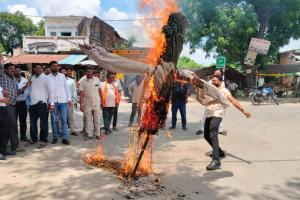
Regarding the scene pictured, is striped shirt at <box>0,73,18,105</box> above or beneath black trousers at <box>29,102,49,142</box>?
above

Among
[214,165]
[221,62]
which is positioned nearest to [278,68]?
[221,62]

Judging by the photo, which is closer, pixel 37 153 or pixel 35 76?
pixel 37 153

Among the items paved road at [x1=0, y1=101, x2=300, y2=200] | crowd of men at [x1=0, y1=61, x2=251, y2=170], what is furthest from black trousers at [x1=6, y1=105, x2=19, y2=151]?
paved road at [x1=0, y1=101, x2=300, y2=200]

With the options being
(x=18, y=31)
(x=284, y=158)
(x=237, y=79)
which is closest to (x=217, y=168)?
(x=284, y=158)

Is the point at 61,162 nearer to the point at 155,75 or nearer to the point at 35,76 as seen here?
the point at 35,76

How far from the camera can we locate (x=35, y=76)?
797cm

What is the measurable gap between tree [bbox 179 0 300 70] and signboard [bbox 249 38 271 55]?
0.79 meters

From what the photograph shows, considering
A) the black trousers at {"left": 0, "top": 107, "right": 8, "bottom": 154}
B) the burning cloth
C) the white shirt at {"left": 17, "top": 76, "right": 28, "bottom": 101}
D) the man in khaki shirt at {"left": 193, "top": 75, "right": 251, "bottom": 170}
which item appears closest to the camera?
the burning cloth

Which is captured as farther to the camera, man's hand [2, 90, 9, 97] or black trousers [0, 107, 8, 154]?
man's hand [2, 90, 9, 97]

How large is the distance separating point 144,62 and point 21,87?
4321mm

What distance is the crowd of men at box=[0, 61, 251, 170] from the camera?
21.8ft

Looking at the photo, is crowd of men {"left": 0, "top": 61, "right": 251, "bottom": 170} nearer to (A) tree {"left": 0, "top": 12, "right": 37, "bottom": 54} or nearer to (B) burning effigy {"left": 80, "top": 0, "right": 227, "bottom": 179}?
(B) burning effigy {"left": 80, "top": 0, "right": 227, "bottom": 179}

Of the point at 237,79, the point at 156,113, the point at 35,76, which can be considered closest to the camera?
the point at 156,113

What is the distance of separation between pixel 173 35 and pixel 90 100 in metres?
4.62
